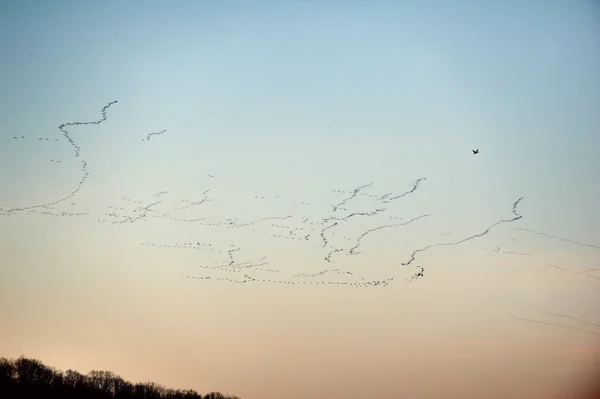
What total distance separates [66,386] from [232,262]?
185 feet

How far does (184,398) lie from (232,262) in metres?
61.4

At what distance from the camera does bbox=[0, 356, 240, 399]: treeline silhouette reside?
87750mm

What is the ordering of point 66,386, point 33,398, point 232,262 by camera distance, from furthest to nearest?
point 66,386, point 33,398, point 232,262

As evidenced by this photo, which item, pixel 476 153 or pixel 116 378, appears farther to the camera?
pixel 116 378

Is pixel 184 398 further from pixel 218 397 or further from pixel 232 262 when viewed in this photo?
pixel 232 262

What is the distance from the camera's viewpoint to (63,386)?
94062mm

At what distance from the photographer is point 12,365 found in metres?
89.4

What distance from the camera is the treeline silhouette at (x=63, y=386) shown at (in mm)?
87750

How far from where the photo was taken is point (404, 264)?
178 feet

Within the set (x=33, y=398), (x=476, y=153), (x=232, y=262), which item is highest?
(x=476, y=153)

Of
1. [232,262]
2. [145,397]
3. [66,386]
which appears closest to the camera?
[232,262]

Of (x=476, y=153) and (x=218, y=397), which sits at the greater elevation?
(x=476, y=153)

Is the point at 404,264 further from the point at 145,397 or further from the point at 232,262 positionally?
the point at 145,397

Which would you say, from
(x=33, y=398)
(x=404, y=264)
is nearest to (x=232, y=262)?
(x=404, y=264)
